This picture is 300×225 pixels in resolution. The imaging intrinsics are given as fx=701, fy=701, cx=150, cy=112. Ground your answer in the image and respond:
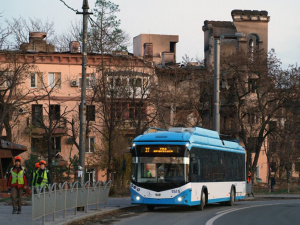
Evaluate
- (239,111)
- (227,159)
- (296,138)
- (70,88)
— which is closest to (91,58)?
(70,88)

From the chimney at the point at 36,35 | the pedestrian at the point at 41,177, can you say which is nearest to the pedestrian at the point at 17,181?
the pedestrian at the point at 41,177

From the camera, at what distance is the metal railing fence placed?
16.7 metres

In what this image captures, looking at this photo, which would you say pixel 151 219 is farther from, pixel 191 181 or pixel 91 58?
pixel 91 58

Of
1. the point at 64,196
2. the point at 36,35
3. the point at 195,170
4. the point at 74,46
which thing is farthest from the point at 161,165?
the point at 36,35

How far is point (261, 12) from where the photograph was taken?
77812 mm

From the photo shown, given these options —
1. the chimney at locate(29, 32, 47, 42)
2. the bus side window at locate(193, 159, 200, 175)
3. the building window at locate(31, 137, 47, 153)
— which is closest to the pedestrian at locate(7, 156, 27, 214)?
the bus side window at locate(193, 159, 200, 175)

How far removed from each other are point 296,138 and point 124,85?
783 inches

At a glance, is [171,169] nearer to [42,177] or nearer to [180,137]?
[180,137]

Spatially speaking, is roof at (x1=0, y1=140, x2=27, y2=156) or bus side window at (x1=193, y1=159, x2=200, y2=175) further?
roof at (x1=0, y1=140, x2=27, y2=156)

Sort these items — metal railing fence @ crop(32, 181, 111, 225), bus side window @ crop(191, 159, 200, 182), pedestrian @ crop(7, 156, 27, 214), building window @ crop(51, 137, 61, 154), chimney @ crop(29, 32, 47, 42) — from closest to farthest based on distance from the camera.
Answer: metal railing fence @ crop(32, 181, 111, 225)
pedestrian @ crop(7, 156, 27, 214)
bus side window @ crop(191, 159, 200, 182)
building window @ crop(51, 137, 61, 154)
chimney @ crop(29, 32, 47, 42)

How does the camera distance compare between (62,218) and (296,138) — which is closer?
(62,218)

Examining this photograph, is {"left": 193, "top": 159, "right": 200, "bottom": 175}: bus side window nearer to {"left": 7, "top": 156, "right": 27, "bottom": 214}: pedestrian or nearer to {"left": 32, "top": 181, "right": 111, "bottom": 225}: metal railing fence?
{"left": 32, "top": 181, "right": 111, "bottom": 225}: metal railing fence

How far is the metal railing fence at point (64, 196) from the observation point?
16.7m

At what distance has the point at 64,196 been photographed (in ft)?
65.8
